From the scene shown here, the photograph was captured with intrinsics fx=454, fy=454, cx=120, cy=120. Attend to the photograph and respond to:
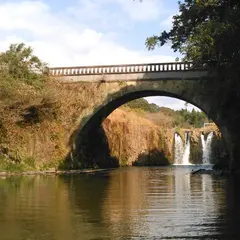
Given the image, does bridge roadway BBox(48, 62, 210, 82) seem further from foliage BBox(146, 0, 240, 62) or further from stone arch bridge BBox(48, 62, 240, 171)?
foliage BBox(146, 0, 240, 62)

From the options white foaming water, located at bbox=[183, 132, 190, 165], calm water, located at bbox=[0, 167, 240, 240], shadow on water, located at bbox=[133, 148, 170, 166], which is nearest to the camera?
calm water, located at bbox=[0, 167, 240, 240]

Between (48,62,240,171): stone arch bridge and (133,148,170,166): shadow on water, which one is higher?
(48,62,240,171): stone arch bridge

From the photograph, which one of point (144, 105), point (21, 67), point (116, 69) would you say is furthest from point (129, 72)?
point (144, 105)

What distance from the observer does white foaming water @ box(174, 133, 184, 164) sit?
59291 millimetres

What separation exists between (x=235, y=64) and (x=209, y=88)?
13.3m

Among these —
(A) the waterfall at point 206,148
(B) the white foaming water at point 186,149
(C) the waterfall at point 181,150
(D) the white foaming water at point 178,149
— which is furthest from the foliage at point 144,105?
(A) the waterfall at point 206,148

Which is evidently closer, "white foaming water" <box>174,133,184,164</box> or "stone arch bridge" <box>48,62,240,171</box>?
"stone arch bridge" <box>48,62,240,171</box>

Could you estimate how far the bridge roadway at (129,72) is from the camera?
32.0 meters

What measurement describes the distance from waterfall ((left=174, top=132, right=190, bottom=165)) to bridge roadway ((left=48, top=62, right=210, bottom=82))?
26.8 m

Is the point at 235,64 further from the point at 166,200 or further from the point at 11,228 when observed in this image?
the point at 11,228

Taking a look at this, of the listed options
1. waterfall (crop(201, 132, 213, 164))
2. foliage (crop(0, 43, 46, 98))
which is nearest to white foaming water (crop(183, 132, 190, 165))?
waterfall (crop(201, 132, 213, 164))

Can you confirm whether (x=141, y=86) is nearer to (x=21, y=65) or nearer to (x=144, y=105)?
(x=21, y=65)

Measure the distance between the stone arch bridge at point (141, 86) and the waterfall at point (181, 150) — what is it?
79.7ft

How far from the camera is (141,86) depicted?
3309 cm
